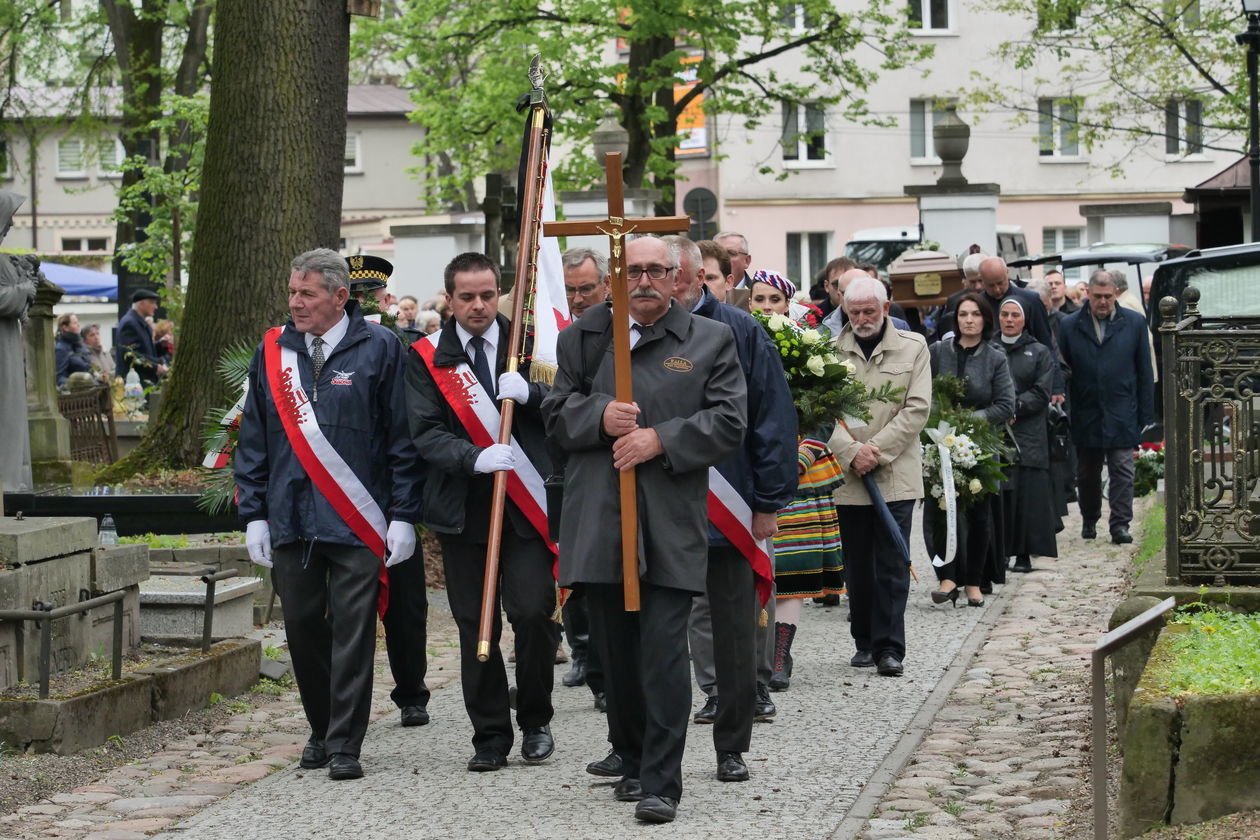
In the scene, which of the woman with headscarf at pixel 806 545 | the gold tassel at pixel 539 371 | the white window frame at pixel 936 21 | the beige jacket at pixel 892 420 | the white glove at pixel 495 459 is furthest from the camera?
the white window frame at pixel 936 21

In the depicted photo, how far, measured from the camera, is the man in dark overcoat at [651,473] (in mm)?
6465

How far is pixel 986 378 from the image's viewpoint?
11906 millimetres

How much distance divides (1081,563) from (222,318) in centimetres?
610

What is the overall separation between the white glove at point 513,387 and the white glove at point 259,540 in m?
1.05

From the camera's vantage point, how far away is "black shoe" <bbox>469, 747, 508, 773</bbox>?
7.37 m

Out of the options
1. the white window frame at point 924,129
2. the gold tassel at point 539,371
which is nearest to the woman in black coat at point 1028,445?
the gold tassel at point 539,371

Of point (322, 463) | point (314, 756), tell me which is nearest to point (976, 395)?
point (322, 463)

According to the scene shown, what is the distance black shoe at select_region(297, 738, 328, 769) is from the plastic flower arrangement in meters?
2.77

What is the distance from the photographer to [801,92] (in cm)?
3388

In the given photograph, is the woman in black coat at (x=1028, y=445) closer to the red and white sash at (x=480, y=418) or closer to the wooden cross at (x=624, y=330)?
the red and white sash at (x=480, y=418)

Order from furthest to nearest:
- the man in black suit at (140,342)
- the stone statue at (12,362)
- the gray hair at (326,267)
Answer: the man in black suit at (140,342), the stone statue at (12,362), the gray hair at (326,267)

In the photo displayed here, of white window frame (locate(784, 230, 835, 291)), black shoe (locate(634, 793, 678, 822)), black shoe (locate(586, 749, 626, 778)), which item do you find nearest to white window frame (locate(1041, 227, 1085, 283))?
white window frame (locate(784, 230, 835, 291))

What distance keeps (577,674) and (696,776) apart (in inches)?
91.8

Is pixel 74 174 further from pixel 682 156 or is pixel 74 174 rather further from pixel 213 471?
pixel 213 471
